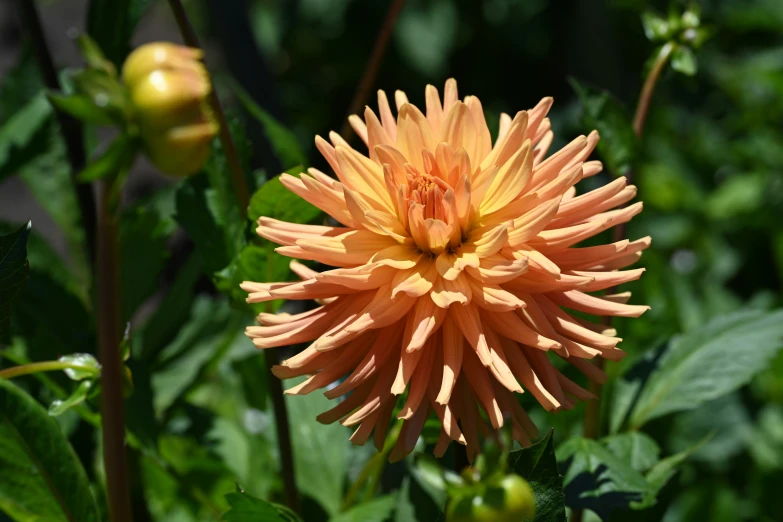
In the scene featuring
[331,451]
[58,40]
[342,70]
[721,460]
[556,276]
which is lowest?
[721,460]

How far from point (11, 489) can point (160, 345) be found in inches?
18.3

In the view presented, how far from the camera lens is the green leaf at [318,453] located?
3.17 ft

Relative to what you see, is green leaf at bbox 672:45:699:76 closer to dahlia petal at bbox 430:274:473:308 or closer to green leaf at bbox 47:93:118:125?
dahlia petal at bbox 430:274:473:308

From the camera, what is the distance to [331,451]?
1.00 metres

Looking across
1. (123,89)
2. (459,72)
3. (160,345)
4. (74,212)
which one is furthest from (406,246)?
(459,72)

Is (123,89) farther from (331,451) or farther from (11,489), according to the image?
(331,451)

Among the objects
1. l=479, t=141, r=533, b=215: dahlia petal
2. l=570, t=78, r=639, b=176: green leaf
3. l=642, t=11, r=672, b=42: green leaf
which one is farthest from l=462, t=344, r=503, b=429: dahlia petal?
l=642, t=11, r=672, b=42: green leaf

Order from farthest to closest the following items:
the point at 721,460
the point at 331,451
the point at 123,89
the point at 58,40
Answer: the point at 58,40
the point at 721,460
the point at 331,451
the point at 123,89

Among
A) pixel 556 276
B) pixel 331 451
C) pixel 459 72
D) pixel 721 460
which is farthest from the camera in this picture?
pixel 459 72

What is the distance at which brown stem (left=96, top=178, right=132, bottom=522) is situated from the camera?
0.50 metres

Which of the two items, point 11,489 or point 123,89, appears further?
point 11,489

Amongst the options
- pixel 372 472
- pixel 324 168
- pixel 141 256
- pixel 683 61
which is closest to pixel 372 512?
pixel 372 472

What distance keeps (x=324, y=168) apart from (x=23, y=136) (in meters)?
0.77

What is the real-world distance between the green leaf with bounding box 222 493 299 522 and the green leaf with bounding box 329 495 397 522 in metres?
0.14
